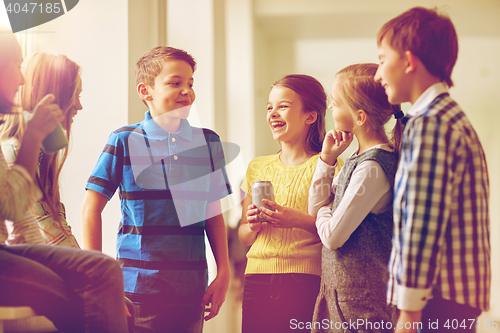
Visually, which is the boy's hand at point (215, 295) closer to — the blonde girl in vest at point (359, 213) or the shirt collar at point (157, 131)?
the blonde girl in vest at point (359, 213)

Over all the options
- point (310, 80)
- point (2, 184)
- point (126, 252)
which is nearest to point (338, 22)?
point (310, 80)

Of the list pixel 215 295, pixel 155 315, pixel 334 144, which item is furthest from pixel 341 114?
pixel 155 315

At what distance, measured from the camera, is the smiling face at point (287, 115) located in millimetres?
1099

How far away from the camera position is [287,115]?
43.1 inches

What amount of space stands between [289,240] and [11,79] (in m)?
0.72

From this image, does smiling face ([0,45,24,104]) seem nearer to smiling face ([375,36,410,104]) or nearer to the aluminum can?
the aluminum can

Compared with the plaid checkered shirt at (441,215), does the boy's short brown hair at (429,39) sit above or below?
above

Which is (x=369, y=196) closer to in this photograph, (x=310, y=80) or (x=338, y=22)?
(x=310, y=80)

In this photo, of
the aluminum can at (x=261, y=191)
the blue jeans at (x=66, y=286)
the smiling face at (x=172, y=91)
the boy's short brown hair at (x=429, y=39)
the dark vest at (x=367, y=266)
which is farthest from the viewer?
the smiling face at (x=172, y=91)

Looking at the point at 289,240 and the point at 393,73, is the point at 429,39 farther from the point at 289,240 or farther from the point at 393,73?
the point at 289,240

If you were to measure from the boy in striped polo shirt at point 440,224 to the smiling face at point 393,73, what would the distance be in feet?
0.16

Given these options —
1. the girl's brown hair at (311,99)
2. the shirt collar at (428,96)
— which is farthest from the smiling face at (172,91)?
the shirt collar at (428,96)

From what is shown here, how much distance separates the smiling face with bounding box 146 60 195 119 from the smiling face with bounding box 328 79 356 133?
1.27ft

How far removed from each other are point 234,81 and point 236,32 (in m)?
0.18
